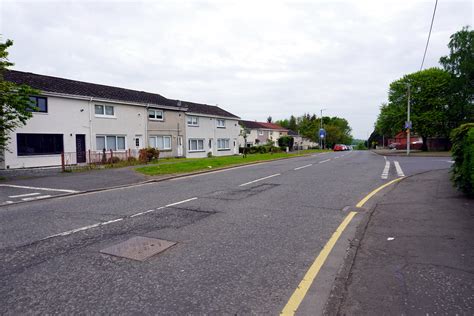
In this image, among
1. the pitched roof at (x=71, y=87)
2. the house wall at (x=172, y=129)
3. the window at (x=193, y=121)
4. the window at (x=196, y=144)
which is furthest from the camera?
the window at (x=196, y=144)

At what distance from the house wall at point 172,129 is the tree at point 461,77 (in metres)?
34.3

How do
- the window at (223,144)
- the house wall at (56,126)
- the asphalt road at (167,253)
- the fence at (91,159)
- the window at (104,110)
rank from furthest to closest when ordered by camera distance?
the window at (223,144) → the window at (104,110) → the fence at (91,159) → the house wall at (56,126) → the asphalt road at (167,253)

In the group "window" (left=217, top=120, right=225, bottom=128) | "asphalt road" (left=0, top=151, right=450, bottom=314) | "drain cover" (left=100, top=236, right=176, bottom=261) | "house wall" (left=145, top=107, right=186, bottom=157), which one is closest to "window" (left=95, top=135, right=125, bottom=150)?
"house wall" (left=145, top=107, right=186, bottom=157)

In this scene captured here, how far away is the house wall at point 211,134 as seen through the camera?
3616 cm

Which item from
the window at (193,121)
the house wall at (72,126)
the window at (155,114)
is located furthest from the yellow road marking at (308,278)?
the window at (193,121)

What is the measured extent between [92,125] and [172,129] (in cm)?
954

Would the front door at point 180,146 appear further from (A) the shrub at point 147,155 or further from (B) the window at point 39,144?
(B) the window at point 39,144

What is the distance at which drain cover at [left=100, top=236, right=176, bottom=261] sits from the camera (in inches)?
185

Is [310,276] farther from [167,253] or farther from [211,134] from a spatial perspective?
[211,134]

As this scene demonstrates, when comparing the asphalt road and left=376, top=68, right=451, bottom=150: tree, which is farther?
left=376, top=68, right=451, bottom=150: tree

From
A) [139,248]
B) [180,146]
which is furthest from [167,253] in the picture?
[180,146]

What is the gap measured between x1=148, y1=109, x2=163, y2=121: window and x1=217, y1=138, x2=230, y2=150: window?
10.6 metres

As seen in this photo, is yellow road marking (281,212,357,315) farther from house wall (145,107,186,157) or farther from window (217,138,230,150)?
window (217,138,230,150)

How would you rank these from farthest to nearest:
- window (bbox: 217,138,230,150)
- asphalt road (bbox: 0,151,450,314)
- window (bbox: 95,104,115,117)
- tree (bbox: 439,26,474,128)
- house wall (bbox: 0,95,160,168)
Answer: window (bbox: 217,138,230,150) < tree (bbox: 439,26,474,128) < window (bbox: 95,104,115,117) < house wall (bbox: 0,95,160,168) < asphalt road (bbox: 0,151,450,314)
